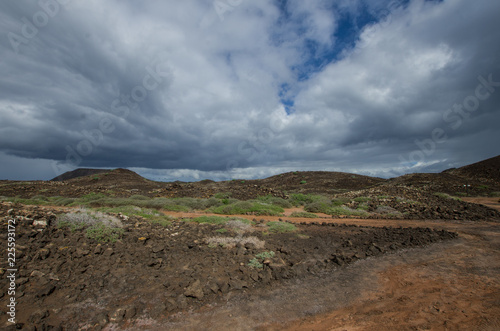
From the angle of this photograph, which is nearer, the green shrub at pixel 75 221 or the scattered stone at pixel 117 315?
the scattered stone at pixel 117 315

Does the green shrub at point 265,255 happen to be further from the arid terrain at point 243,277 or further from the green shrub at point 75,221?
the green shrub at point 75,221

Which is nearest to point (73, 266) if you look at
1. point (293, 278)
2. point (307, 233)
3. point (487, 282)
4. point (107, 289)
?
point (107, 289)

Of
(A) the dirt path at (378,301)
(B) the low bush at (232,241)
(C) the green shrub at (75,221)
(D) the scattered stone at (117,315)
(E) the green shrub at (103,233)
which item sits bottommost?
(A) the dirt path at (378,301)

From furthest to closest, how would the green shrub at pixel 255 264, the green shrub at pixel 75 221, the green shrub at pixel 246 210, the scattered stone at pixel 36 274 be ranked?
1. the green shrub at pixel 246 210
2. the green shrub at pixel 75 221
3. the green shrub at pixel 255 264
4. the scattered stone at pixel 36 274

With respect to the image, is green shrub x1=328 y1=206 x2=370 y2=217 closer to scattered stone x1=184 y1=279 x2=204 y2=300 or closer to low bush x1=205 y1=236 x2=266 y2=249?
low bush x1=205 y1=236 x2=266 y2=249

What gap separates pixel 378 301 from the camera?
5.03 metres

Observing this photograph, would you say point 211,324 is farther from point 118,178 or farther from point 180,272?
point 118,178

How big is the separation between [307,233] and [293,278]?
→ 4423 mm

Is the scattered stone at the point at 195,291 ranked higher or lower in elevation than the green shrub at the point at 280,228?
lower

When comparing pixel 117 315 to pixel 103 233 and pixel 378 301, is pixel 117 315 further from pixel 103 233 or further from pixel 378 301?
pixel 378 301

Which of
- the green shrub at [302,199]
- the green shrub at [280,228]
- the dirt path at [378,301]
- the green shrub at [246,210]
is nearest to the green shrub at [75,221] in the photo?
the dirt path at [378,301]

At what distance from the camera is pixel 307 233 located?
10.5 m

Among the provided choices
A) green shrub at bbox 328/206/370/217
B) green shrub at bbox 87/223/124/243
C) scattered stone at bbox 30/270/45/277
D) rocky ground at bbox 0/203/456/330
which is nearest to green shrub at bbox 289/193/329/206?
green shrub at bbox 328/206/370/217

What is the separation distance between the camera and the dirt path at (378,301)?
4.21 meters
